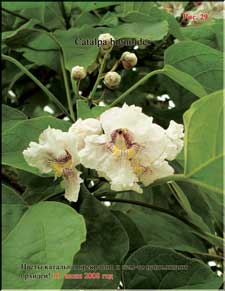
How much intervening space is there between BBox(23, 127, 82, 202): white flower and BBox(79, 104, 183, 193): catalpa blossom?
29 millimetres

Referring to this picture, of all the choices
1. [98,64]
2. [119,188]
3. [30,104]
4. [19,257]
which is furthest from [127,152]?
[30,104]

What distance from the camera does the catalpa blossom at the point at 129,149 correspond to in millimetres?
631

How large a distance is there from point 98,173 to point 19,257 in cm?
13

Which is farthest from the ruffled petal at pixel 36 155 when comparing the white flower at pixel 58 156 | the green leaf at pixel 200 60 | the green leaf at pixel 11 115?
the green leaf at pixel 200 60

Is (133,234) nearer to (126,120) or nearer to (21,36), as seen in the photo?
(126,120)

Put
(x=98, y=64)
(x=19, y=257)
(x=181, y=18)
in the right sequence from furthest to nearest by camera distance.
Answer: (x=181, y=18) < (x=98, y=64) < (x=19, y=257)

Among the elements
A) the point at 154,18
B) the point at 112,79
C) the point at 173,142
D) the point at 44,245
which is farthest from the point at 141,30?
the point at 44,245

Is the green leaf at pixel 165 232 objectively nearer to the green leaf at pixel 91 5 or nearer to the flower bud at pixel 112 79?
the flower bud at pixel 112 79

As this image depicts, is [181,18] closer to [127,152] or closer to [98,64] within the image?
[98,64]

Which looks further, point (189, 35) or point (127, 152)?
point (189, 35)

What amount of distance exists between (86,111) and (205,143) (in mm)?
150

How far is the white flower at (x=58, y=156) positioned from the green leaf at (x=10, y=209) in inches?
2.0

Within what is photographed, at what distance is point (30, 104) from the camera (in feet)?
3.77

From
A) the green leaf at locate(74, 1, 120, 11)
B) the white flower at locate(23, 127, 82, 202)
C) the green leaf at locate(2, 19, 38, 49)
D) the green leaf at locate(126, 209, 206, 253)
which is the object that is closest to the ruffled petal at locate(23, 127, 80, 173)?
the white flower at locate(23, 127, 82, 202)
